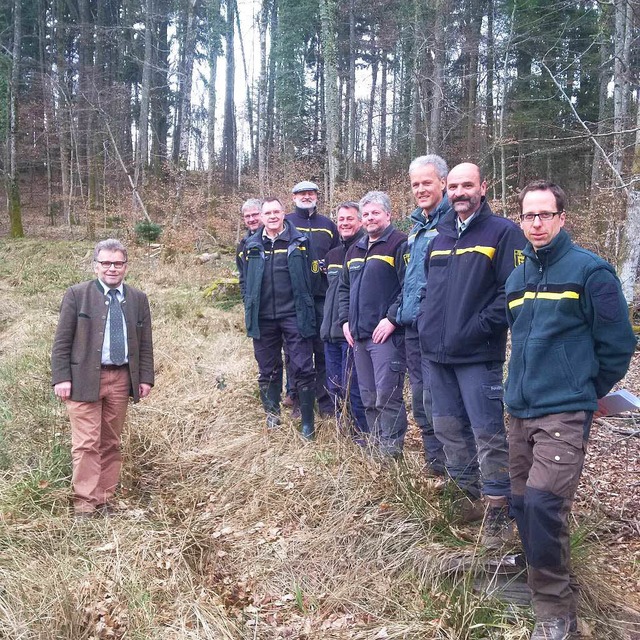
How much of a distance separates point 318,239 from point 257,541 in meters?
3.09

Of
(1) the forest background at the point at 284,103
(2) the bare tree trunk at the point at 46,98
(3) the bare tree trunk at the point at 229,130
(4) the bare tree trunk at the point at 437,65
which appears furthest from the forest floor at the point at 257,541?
(3) the bare tree trunk at the point at 229,130

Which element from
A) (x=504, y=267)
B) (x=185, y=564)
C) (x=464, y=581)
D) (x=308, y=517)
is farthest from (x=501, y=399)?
(x=185, y=564)

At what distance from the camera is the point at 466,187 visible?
10.6 feet

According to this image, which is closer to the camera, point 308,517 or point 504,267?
point 504,267

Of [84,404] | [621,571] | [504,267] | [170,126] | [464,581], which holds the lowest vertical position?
[621,571]

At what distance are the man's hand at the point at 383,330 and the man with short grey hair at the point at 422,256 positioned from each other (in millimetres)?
121

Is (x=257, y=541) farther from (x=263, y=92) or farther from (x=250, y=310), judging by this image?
(x=263, y=92)

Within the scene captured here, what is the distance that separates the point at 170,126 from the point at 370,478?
2768 cm

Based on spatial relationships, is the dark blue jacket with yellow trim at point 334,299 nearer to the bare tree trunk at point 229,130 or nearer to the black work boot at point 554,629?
the black work boot at point 554,629

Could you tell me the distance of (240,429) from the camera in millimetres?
5309

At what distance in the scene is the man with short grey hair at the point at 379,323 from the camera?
4117 millimetres

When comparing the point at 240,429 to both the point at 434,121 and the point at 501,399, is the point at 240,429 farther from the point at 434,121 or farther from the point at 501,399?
the point at 434,121

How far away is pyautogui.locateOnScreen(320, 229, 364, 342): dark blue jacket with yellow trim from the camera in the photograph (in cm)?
483

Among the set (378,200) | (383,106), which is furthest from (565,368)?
(383,106)
